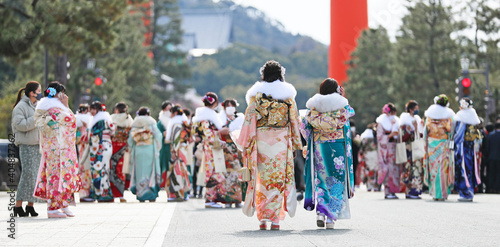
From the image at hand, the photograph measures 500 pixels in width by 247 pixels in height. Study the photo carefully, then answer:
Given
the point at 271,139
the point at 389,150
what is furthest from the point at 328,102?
the point at 389,150

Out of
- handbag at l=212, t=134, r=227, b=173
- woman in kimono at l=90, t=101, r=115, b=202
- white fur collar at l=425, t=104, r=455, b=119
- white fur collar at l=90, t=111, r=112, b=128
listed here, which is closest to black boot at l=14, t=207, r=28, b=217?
handbag at l=212, t=134, r=227, b=173

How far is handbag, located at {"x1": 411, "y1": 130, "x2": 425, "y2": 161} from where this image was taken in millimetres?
19781

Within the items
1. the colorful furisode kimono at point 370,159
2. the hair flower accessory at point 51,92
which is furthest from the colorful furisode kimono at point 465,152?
the hair flower accessory at point 51,92

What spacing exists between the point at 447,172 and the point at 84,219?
832 centimetres

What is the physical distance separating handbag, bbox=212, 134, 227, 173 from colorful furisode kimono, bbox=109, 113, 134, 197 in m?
3.13

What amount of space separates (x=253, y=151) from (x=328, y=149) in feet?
3.13

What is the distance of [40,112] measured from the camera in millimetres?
12992

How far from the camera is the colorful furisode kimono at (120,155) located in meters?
19.3

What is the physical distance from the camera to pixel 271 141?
37.7 ft

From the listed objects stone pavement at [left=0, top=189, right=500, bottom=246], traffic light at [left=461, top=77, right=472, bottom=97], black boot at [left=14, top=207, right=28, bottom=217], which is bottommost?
stone pavement at [left=0, top=189, right=500, bottom=246]

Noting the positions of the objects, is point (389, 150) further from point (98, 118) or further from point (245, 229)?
point (245, 229)

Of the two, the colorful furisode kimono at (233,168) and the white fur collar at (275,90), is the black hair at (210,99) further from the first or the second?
the white fur collar at (275,90)

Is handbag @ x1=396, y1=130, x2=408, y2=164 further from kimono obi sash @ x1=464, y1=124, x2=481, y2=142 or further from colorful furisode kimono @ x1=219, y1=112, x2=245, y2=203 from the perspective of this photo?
colorful furisode kimono @ x1=219, y1=112, x2=245, y2=203

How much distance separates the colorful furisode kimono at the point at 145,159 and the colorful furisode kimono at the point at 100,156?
0.55 metres
